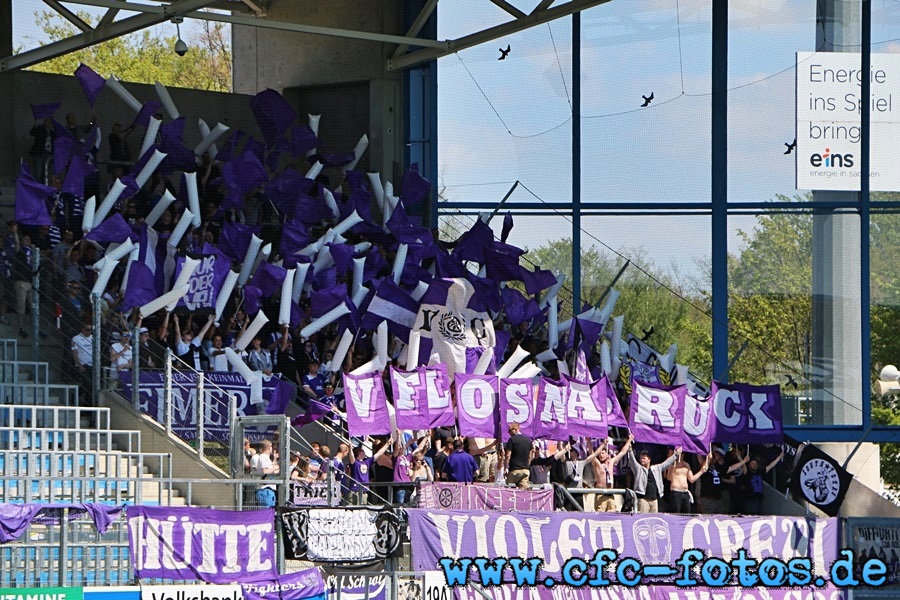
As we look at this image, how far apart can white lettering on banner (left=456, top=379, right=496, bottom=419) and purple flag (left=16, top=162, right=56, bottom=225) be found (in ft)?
22.6

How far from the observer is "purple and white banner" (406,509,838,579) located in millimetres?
17125

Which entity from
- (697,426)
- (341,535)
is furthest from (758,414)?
(341,535)

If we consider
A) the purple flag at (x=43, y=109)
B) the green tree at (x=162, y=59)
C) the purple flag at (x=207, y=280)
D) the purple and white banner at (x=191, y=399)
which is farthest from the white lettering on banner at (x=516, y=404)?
the green tree at (x=162, y=59)

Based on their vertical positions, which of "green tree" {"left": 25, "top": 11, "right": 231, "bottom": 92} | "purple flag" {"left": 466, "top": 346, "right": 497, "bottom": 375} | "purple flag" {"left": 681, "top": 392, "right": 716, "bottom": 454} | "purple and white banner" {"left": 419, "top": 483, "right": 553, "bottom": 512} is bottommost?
"purple and white banner" {"left": 419, "top": 483, "right": 553, "bottom": 512}

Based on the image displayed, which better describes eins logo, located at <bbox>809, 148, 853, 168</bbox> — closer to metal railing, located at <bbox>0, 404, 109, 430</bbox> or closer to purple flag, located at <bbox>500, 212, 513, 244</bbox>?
purple flag, located at <bbox>500, 212, 513, 244</bbox>

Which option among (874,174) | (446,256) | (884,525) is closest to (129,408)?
(446,256)

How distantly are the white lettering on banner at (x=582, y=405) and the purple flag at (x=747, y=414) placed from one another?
6.58 feet

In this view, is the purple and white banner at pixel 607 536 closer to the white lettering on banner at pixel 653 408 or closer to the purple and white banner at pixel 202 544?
the purple and white banner at pixel 202 544

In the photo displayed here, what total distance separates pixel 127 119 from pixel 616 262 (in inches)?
364

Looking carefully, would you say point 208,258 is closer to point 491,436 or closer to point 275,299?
point 275,299

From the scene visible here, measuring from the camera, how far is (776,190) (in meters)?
28.0

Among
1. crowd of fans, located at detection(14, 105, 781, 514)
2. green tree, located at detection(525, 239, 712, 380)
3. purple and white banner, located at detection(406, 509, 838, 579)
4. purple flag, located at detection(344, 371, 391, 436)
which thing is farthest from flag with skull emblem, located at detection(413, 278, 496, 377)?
purple and white banner, located at detection(406, 509, 838, 579)

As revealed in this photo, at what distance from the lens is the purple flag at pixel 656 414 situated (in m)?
21.2

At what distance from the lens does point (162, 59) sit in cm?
5716
